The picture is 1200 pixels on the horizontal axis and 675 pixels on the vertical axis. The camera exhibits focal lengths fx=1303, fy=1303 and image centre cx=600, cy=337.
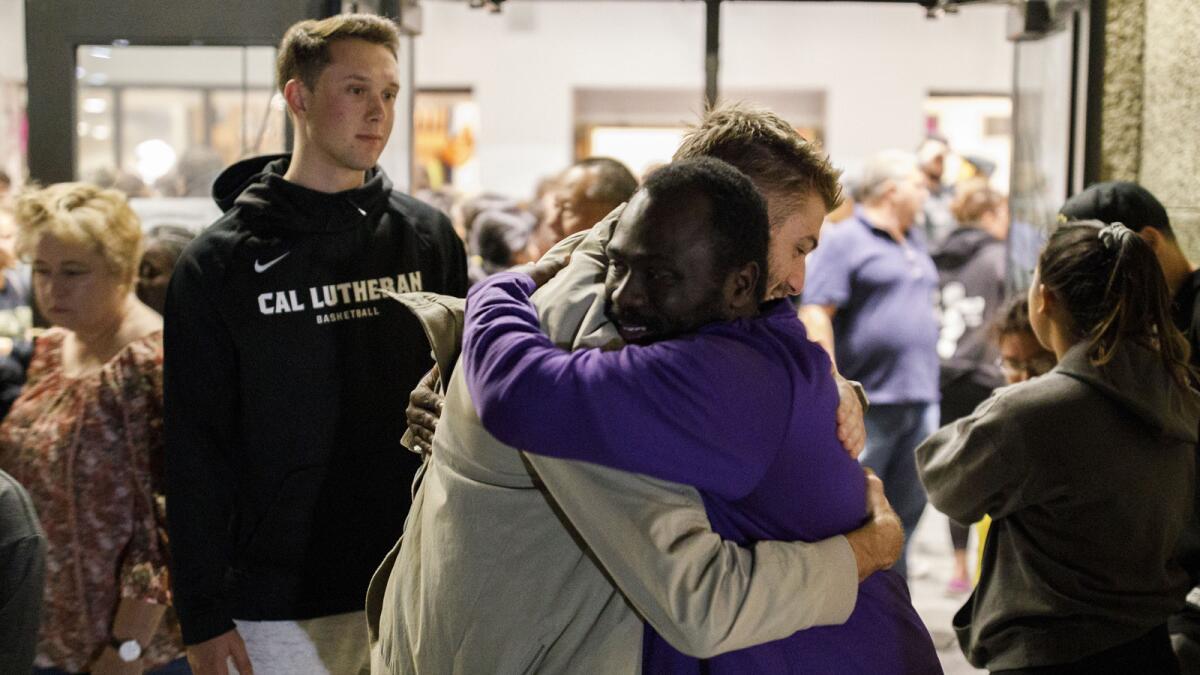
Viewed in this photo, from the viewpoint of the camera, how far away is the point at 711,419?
1.35 m

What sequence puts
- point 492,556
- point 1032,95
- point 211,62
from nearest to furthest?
1. point 492,556
2. point 211,62
3. point 1032,95

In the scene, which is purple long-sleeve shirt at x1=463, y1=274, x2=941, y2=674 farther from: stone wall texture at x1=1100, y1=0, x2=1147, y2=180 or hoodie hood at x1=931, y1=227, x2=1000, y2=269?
hoodie hood at x1=931, y1=227, x2=1000, y2=269

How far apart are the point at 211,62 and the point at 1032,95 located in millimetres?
2706

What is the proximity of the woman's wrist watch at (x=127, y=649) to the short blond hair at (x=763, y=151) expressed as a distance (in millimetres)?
1789

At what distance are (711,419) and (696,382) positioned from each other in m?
0.04

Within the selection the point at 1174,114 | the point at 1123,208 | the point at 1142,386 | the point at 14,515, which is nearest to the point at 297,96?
the point at 14,515

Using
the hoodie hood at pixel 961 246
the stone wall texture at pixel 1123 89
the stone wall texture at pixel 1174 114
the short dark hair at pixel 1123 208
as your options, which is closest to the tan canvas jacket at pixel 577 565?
the short dark hair at pixel 1123 208

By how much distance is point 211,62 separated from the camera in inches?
149

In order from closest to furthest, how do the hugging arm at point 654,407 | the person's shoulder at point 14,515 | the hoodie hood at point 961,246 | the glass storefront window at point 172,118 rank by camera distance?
the hugging arm at point 654,407, the person's shoulder at point 14,515, the glass storefront window at point 172,118, the hoodie hood at point 961,246

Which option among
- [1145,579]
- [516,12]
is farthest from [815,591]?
[516,12]

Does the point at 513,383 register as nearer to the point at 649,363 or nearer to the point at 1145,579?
the point at 649,363

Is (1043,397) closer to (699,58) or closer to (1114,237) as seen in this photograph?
(1114,237)

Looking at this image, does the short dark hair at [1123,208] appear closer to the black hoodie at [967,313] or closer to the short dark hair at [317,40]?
the short dark hair at [317,40]

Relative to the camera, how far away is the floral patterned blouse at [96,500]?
2822 millimetres
